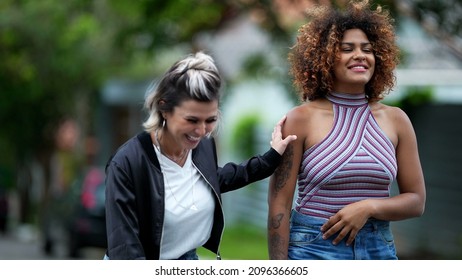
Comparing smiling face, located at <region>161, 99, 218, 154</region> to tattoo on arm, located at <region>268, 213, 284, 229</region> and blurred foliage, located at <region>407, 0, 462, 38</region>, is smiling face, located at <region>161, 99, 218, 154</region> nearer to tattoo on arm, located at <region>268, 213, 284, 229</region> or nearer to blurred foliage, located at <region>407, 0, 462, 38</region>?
tattoo on arm, located at <region>268, 213, 284, 229</region>

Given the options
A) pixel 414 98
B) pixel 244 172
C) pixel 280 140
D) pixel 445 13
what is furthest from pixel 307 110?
pixel 414 98

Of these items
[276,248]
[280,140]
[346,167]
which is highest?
[280,140]

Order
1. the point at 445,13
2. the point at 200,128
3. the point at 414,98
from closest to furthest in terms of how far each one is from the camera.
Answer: the point at 200,128 < the point at 445,13 < the point at 414,98

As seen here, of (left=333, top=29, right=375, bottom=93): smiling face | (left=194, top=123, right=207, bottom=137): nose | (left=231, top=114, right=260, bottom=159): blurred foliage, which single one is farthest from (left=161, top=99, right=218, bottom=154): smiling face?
(left=231, top=114, right=260, bottom=159): blurred foliage

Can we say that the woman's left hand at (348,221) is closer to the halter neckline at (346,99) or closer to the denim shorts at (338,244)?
the denim shorts at (338,244)

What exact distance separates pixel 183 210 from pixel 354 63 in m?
0.86

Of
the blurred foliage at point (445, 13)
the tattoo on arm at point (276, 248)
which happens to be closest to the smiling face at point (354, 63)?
the tattoo on arm at point (276, 248)

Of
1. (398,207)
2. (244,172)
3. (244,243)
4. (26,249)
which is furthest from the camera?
(26,249)

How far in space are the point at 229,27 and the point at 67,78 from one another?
407cm

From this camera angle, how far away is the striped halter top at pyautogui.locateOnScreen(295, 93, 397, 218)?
14.1 feet

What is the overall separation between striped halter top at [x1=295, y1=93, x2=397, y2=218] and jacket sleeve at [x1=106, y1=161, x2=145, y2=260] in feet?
2.20

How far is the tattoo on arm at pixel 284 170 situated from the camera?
4.42 m

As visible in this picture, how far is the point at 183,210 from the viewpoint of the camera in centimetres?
430

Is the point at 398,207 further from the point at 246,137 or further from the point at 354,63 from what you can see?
the point at 246,137
